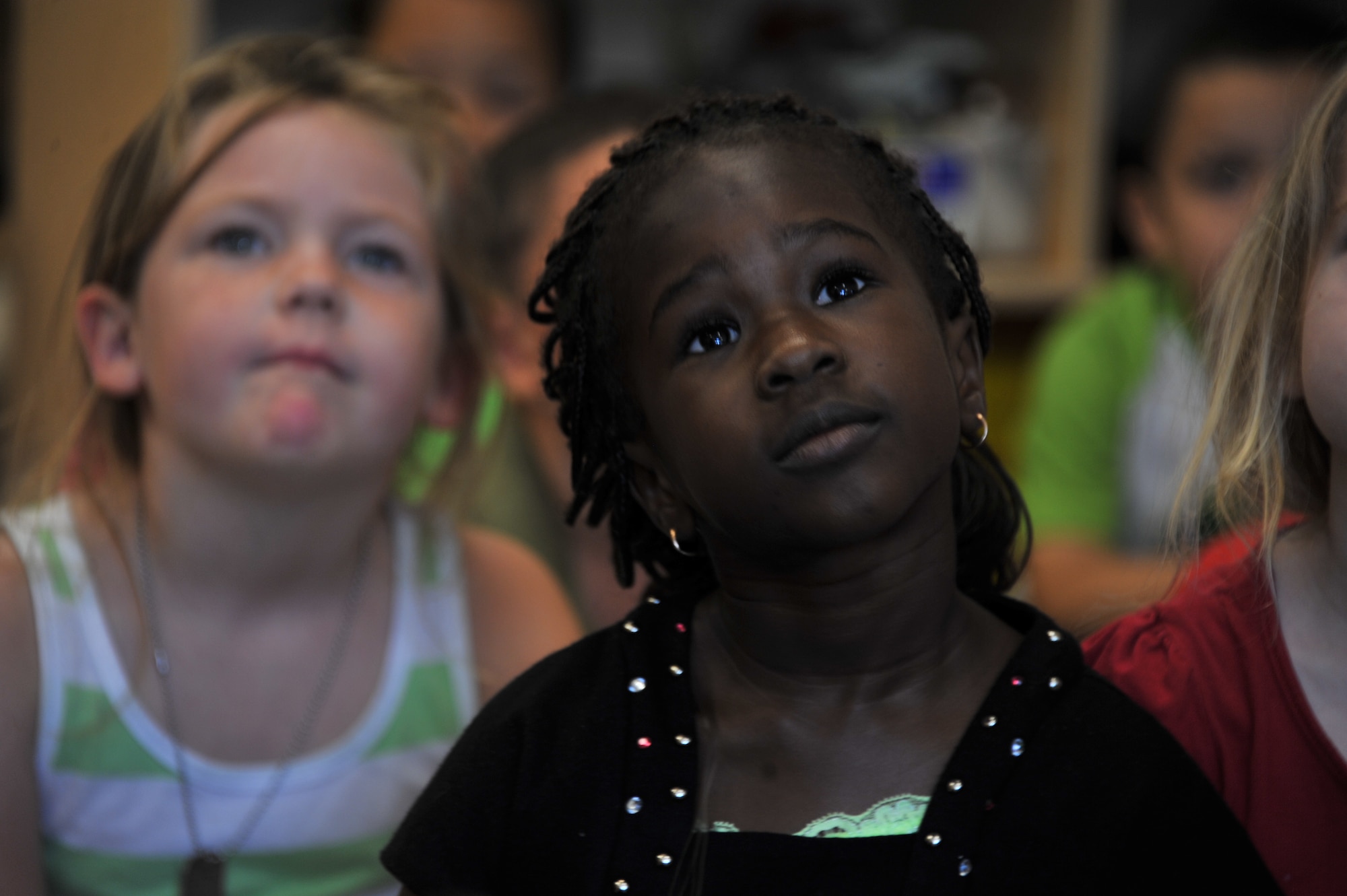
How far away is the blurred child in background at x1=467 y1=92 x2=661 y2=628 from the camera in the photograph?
1291 mm

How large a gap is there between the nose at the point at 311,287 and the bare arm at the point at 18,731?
0.28m

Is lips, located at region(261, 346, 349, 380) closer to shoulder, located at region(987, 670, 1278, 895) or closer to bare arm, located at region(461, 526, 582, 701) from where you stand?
bare arm, located at region(461, 526, 582, 701)

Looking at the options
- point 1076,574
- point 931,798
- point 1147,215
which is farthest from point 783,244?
point 1147,215

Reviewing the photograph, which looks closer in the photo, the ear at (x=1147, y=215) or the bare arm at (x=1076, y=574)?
the bare arm at (x=1076, y=574)

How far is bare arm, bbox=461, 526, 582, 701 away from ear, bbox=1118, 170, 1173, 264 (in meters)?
0.98

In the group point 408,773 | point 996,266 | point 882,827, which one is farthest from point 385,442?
point 996,266

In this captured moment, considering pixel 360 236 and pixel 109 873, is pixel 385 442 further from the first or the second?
pixel 109 873

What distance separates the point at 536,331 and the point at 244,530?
41 cm

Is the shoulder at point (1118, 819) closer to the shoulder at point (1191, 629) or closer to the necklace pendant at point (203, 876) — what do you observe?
the shoulder at point (1191, 629)

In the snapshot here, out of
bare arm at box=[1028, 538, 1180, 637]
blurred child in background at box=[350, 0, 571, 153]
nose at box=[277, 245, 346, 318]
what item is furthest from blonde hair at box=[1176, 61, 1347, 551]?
blurred child in background at box=[350, 0, 571, 153]

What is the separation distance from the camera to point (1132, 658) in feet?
2.49

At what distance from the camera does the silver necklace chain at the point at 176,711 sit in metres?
0.94

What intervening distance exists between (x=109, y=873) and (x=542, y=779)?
1.38 ft

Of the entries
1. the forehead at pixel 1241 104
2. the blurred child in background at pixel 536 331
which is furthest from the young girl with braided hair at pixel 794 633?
the forehead at pixel 1241 104
